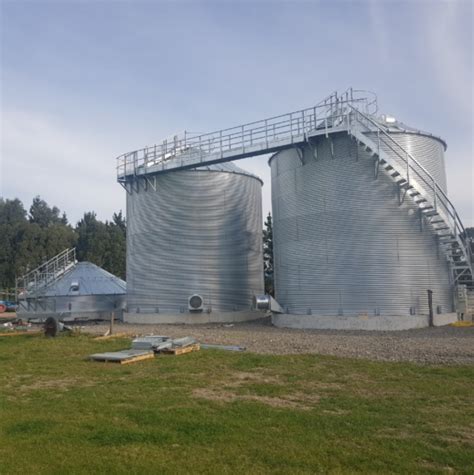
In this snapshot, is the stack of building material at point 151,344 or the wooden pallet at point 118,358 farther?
the stack of building material at point 151,344

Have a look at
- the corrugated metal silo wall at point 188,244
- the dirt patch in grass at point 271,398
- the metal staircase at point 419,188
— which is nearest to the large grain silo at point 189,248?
the corrugated metal silo wall at point 188,244

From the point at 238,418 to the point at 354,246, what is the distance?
1699 cm

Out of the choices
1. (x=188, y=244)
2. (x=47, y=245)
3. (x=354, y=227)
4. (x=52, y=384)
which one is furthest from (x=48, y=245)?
(x=52, y=384)

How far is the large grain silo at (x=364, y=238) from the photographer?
938 inches

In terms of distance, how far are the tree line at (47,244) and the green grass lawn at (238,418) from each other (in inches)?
2160

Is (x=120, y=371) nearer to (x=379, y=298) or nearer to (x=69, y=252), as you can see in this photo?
(x=379, y=298)

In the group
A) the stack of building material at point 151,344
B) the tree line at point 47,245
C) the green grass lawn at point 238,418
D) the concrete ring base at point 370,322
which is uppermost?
the tree line at point 47,245

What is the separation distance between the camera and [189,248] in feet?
106

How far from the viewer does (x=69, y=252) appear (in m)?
40.5

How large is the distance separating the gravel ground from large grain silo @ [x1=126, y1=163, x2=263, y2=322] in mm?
7470

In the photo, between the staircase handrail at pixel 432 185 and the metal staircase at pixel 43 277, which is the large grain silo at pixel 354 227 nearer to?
the staircase handrail at pixel 432 185

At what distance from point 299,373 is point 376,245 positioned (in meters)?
12.8

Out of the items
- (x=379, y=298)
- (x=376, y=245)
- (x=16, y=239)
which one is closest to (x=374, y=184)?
(x=376, y=245)

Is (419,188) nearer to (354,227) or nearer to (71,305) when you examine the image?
(354,227)
